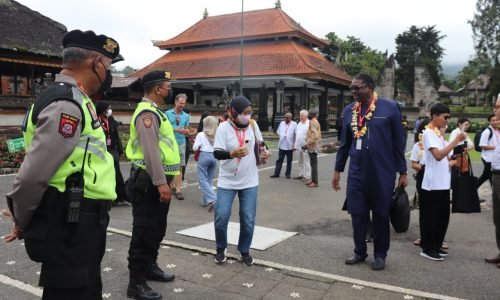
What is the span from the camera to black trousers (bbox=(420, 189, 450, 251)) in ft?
16.1

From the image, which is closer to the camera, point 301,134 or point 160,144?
point 160,144

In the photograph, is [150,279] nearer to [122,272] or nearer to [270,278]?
[122,272]

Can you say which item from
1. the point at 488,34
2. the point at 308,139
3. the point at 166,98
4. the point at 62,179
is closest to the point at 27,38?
the point at 308,139

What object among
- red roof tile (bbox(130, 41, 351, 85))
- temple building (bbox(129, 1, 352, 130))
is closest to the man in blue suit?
temple building (bbox(129, 1, 352, 130))

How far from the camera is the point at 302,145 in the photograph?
1067cm

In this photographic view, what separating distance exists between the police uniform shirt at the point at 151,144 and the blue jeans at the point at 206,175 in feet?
12.5

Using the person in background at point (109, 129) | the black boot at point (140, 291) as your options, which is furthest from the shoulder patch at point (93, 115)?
the person in background at point (109, 129)

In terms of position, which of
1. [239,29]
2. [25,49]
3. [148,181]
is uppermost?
[239,29]

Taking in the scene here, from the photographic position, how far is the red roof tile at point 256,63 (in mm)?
25984

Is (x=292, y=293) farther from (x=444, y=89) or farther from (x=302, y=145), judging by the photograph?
(x=444, y=89)

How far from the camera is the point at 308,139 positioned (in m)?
10.3

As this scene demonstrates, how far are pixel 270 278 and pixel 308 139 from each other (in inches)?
253

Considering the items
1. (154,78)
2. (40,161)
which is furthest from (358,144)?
(40,161)

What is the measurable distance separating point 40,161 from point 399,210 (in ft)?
13.1
